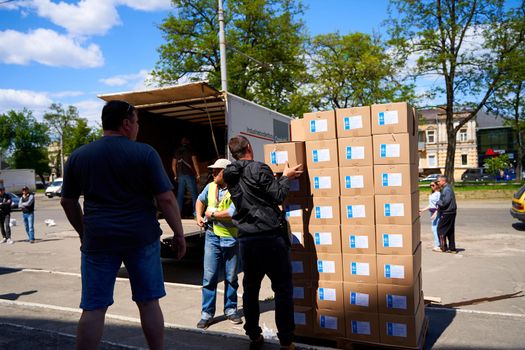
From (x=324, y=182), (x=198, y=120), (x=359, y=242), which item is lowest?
(x=359, y=242)

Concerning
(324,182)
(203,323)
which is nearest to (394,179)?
(324,182)

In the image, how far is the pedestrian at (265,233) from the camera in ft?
12.1

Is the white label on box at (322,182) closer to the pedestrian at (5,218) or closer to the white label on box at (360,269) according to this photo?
the white label on box at (360,269)

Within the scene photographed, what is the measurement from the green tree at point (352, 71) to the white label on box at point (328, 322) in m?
24.6

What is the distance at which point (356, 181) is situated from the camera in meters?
3.96

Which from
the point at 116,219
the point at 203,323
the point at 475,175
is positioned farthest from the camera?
the point at 475,175

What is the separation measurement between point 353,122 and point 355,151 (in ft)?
0.90

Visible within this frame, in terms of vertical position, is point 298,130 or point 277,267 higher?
point 298,130

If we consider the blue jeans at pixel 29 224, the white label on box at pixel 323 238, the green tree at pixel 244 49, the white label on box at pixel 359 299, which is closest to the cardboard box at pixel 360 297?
the white label on box at pixel 359 299

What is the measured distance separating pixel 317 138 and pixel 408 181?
0.93m

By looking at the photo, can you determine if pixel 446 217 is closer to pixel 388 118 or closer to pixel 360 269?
pixel 360 269

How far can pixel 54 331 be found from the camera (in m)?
4.55

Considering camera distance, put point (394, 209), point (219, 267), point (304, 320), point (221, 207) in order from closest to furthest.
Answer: point (394, 209)
point (304, 320)
point (219, 267)
point (221, 207)

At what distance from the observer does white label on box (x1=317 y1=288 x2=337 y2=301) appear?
4051 millimetres
